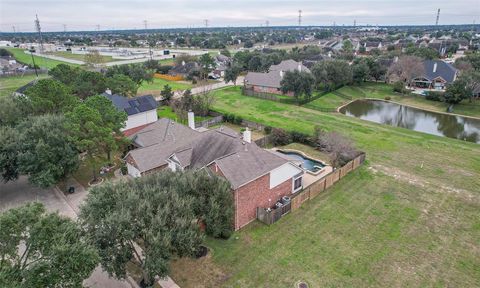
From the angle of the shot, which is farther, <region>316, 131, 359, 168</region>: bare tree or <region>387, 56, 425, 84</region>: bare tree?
<region>387, 56, 425, 84</region>: bare tree

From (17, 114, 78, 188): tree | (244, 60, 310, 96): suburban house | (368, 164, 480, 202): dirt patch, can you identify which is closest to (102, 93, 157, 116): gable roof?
(17, 114, 78, 188): tree

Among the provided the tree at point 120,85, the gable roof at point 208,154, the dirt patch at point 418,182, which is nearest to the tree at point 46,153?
the gable roof at point 208,154

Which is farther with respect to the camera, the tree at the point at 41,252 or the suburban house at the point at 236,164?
the suburban house at the point at 236,164

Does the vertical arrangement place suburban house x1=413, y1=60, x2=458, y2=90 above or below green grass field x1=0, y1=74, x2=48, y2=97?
above

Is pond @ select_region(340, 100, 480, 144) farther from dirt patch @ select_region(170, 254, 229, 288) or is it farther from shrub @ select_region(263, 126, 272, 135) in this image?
dirt patch @ select_region(170, 254, 229, 288)

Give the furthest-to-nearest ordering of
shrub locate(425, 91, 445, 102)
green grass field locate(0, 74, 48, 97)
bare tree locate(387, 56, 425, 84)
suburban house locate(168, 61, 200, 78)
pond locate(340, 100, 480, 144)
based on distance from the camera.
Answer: suburban house locate(168, 61, 200, 78) → green grass field locate(0, 74, 48, 97) → bare tree locate(387, 56, 425, 84) → shrub locate(425, 91, 445, 102) → pond locate(340, 100, 480, 144)

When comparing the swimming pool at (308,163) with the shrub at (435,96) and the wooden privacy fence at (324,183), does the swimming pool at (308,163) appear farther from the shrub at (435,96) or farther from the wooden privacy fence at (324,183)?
the shrub at (435,96)

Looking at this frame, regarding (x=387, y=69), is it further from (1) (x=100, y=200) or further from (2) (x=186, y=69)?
(1) (x=100, y=200)
